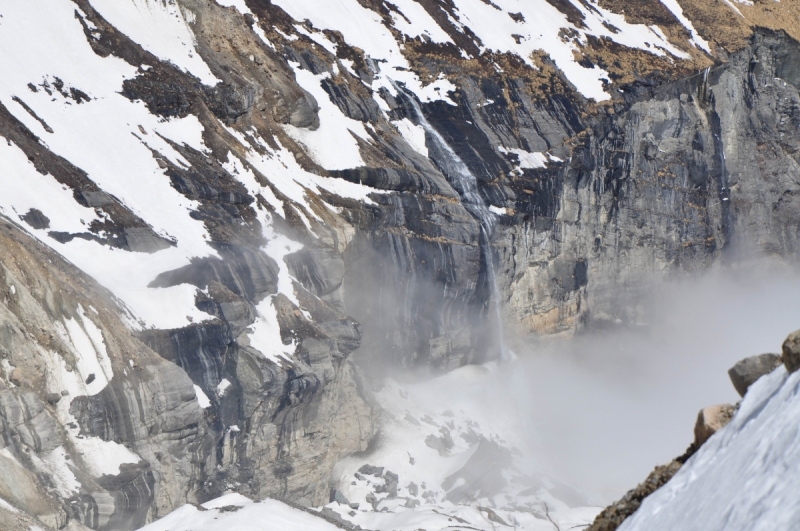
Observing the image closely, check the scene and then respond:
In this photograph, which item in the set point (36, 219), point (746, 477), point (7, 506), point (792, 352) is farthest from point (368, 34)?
point (746, 477)

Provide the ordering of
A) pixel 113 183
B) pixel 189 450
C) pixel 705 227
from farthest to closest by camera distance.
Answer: pixel 705 227 → pixel 113 183 → pixel 189 450

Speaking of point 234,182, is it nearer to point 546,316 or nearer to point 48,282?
point 48,282

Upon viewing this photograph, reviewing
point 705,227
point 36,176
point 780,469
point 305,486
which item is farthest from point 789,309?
point 780,469

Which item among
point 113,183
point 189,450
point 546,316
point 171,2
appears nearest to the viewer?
point 189,450

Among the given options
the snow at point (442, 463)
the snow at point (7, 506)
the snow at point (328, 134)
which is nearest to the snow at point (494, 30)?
the snow at point (328, 134)

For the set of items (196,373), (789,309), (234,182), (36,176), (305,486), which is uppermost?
(789,309)

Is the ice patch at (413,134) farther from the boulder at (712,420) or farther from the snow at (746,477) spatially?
the snow at (746,477)

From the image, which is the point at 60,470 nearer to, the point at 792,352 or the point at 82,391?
the point at 82,391

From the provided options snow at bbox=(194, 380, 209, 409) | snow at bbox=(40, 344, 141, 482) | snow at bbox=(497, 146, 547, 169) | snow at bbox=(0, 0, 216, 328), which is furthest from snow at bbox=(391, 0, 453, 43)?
snow at bbox=(40, 344, 141, 482)
